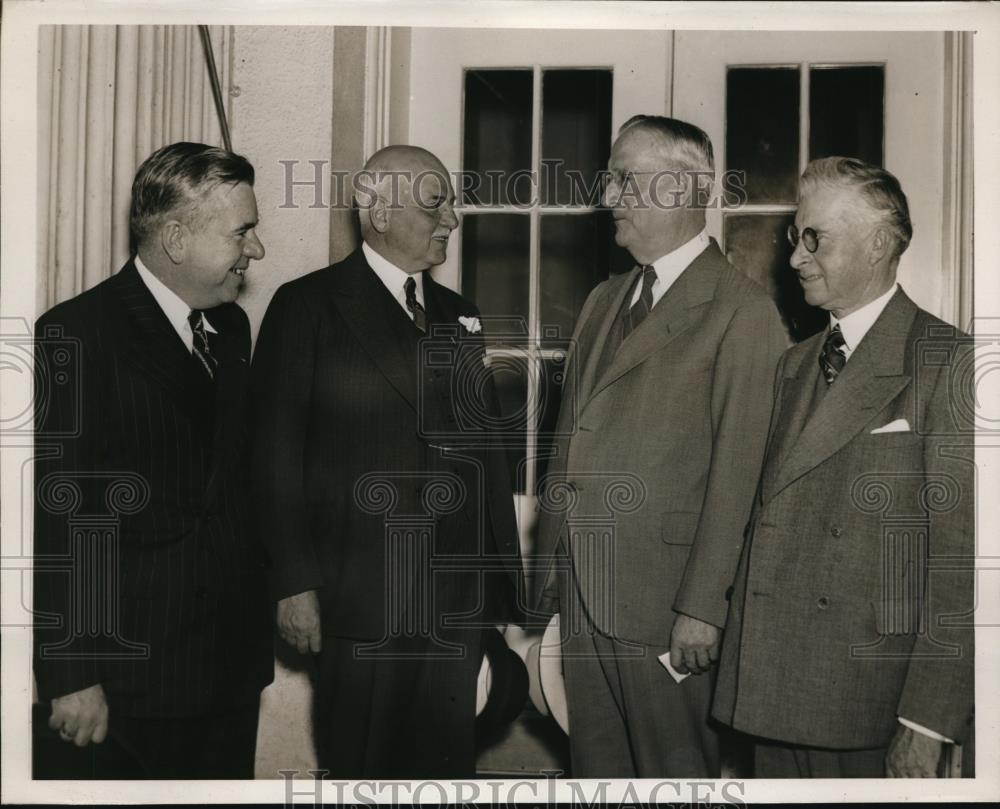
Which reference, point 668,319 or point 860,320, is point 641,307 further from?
point 860,320

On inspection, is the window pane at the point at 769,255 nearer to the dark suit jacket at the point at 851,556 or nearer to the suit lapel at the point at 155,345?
the dark suit jacket at the point at 851,556

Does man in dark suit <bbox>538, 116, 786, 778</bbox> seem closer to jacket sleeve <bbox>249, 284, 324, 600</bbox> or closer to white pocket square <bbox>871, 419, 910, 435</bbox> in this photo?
white pocket square <bbox>871, 419, 910, 435</bbox>

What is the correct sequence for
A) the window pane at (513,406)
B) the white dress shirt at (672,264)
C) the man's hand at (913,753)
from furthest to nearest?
the window pane at (513,406) < the white dress shirt at (672,264) < the man's hand at (913,753)

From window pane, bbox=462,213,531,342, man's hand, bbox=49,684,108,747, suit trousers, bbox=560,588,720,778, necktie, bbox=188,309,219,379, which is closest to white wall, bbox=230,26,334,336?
necktie, bbox=188,309,219,379

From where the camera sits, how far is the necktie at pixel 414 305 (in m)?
3.01

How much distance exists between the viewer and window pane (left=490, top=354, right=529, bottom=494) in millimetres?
3035

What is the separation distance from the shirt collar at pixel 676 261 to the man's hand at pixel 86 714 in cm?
171

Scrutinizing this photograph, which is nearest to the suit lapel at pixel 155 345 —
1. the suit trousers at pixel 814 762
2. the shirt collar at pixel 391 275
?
the shirt collar at pixel 391 275

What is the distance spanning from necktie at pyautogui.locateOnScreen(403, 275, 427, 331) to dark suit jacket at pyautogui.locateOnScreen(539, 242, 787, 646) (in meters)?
0.47

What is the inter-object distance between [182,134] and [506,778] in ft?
6.07

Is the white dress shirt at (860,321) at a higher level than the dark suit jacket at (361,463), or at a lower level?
higher

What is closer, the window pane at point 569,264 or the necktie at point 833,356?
the necktie at point 833,356

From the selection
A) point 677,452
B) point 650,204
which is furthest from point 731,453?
point 650,204

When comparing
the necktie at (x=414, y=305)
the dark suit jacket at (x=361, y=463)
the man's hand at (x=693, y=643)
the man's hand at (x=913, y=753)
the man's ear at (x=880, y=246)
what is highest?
the man's ear at (x=880, y=246)
